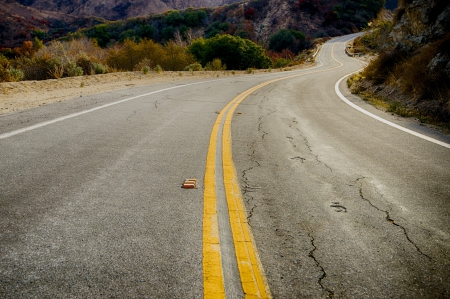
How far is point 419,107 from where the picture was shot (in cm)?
805

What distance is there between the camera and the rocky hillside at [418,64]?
25.7ft

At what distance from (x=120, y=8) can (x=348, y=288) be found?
132337mm

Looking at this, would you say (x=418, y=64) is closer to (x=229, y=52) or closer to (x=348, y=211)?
(x=348, y=211)

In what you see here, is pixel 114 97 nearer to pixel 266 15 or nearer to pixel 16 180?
pixel 16 180

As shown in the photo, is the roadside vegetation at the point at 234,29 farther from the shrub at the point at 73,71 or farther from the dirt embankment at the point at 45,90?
the dirt embankment at the point at 45,90

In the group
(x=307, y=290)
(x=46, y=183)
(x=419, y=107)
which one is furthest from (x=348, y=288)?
(x=419, y=107)

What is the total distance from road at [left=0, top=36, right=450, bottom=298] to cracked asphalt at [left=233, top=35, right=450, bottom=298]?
1 cm

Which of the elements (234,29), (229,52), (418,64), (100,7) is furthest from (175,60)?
(100,7)

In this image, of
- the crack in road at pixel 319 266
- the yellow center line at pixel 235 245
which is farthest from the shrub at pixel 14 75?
the crack in road at pixel 319 266

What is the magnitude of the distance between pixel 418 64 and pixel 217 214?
969 cm

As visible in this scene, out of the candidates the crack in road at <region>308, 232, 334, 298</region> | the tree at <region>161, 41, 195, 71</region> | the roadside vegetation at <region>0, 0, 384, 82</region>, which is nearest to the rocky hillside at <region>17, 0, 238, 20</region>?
the roadside vegetation at <region>0, 0, 384, 82</region>

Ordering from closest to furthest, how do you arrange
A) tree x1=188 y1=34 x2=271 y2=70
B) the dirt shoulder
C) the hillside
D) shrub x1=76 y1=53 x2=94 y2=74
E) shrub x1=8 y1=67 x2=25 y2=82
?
the dirt shoulder
shrub x1=8 y1=67 x2=25 y2=82
shrub x1=76 y1=53 x2=94 y2=74
tree x1=188 y1=34 x2=271 y2=70
the hillside

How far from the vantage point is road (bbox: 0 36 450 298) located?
188cm

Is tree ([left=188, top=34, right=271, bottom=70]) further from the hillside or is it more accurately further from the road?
the hillside
